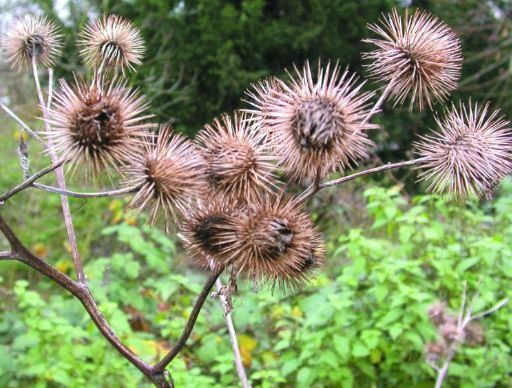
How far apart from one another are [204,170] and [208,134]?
0.20 m

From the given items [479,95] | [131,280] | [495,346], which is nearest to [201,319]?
[131,280]

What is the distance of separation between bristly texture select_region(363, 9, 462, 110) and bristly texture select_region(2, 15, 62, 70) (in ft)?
3.74

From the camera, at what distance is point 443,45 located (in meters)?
2.13

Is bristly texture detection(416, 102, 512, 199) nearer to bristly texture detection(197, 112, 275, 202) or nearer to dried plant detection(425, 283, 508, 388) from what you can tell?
bristly texture detection(197, 112, 275, 202)

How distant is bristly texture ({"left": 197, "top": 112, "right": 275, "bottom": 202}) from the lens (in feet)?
5.60

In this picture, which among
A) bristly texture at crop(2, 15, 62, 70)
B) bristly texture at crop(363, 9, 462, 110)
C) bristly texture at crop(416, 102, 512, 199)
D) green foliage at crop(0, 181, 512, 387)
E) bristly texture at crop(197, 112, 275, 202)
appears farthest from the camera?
green foliage at crop(0, 181, 512, 387)

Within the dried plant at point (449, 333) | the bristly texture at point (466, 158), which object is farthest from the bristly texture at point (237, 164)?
the dried plant at point (449, 333)

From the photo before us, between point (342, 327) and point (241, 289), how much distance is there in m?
1.28

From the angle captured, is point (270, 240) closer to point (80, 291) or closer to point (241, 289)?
point (80, 291)

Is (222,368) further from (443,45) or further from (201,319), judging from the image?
(443,45)

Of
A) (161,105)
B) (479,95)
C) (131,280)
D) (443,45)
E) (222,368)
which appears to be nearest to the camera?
(443,45)

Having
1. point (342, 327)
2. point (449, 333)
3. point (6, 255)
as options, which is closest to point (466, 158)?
point (6, 255)

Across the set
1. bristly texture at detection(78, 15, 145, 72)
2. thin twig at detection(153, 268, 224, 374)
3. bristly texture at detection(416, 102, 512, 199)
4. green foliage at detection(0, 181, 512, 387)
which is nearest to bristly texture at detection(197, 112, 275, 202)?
thin twig at detection(153, 268, 224, 374)

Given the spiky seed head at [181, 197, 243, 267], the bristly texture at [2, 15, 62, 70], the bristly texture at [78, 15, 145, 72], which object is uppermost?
the bristly texture at [2, 15, 62, 70]
